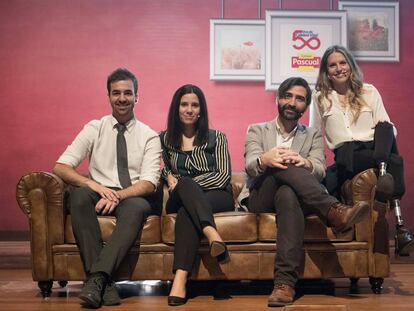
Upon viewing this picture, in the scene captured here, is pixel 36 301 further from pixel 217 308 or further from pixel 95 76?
pixel 95 76

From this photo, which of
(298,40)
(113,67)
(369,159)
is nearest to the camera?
(369,159)

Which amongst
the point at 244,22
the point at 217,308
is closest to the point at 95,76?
the point at 244,22

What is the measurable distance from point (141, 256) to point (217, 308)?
52cm

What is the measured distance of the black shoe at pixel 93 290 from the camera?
294cm

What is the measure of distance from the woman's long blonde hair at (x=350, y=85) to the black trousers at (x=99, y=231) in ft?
4.09

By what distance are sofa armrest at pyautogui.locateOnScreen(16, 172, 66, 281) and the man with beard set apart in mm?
999

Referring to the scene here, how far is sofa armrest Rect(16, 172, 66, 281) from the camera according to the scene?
128 inches

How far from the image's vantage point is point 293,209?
3125 mm

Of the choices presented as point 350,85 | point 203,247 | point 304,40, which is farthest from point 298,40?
point 203,247

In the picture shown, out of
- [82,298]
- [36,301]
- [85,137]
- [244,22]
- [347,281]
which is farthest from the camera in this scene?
[244,22]

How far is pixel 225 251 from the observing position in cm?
311

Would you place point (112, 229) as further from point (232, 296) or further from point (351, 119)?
point (351, 119)

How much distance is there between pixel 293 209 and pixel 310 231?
213mm

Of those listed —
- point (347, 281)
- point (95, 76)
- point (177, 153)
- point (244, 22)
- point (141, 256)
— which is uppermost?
point (244, 22)
